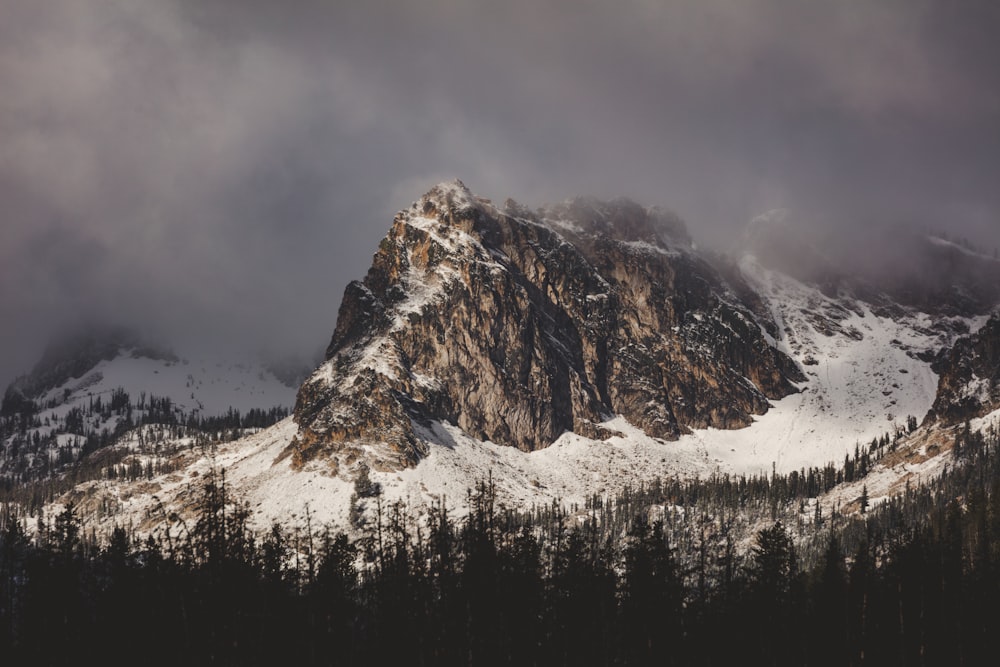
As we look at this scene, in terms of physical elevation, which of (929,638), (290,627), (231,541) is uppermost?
(231,541)

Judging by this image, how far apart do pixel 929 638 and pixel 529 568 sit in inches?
1586

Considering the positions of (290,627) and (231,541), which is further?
(290,627)

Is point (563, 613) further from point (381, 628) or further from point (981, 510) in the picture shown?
point (981, 510)

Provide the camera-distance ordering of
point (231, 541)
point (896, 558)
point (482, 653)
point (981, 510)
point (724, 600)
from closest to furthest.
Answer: point (231, 541), point (482, 653), point (724, 600), point (896, 558), point (981, 510)

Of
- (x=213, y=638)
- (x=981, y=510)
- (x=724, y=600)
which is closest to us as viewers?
(x=213, y=638)

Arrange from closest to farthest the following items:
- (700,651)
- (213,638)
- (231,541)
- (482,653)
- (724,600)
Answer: (213,638)
(231,541)
(482,653)
(700,651)
(724,600)

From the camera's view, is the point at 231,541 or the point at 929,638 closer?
the point at 231,541

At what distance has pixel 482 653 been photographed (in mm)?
79000

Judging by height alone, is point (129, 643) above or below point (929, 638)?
above

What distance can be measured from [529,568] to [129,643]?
130ft

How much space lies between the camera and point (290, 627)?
275 ft

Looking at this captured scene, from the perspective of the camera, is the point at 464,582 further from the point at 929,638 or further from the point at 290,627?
the point at 929,638

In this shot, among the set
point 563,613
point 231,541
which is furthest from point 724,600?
point 231,541

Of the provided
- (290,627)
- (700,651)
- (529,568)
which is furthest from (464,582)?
(700,651)
